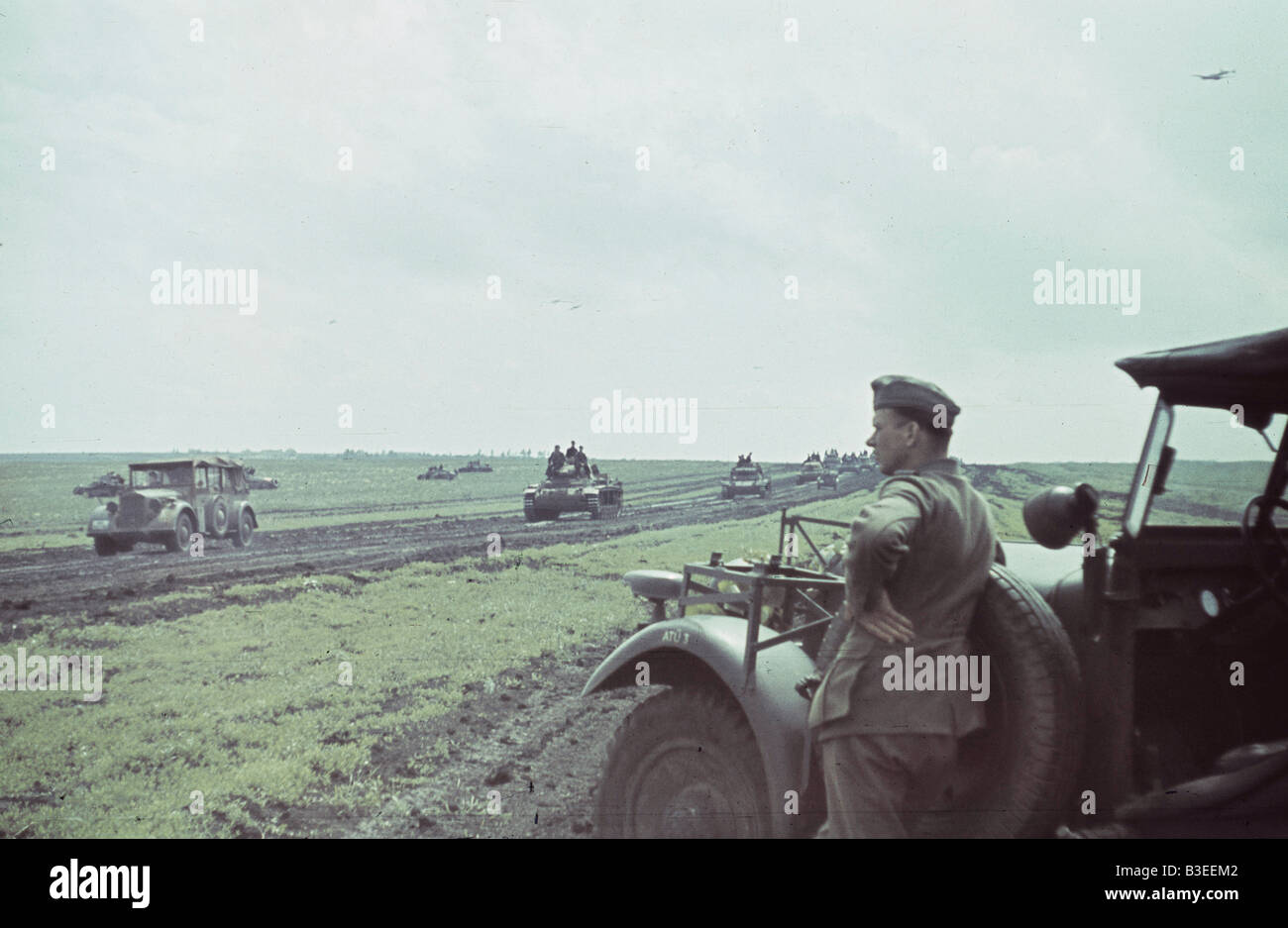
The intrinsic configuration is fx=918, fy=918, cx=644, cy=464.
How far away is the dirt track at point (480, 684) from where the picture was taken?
5.08 metres

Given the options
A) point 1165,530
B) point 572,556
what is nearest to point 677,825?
point 1165,530

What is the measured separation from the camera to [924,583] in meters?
2.63

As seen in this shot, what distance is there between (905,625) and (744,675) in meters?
0.78

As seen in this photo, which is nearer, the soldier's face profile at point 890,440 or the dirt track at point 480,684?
the soldier's face profile at point 890,440

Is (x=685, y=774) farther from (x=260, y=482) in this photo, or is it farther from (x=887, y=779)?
(x=260, y=482)

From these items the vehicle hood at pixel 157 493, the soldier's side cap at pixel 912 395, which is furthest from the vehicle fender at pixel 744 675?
the vehicle hood at pixel 157 493

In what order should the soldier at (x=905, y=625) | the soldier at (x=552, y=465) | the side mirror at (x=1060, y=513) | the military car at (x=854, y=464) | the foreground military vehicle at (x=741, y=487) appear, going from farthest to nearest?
the soldier at (x=552, y=465), the foreground military vehicle at (x=741, y=487), the military car at (x=854, y=464), the soldier at (x=905, y=625), the side mirror at (x=1060, y=513)

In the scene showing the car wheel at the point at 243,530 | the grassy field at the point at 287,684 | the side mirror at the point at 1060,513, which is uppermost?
the side mirror at the point at 1060,513

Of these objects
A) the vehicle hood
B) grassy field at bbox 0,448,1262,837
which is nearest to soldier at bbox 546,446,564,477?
grassy field at bbox 0,448,1262,837

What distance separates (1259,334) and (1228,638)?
33.6 inches

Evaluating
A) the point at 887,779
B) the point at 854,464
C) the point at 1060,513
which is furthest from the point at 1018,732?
the point at 854,464

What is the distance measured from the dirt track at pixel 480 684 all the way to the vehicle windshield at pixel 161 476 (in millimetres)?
1089

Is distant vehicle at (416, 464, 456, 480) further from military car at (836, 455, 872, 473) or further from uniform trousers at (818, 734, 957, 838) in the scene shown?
uniform trousers at (818, 734, 957, 838)

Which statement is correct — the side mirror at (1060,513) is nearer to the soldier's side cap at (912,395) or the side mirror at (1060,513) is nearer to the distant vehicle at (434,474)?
the soldier's side cap at (912,395)
